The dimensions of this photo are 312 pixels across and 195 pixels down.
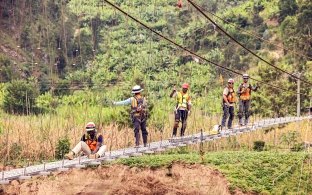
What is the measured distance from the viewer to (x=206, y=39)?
3173 cm

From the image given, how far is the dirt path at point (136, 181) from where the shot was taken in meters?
15.7

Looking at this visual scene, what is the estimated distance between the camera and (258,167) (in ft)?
52.7

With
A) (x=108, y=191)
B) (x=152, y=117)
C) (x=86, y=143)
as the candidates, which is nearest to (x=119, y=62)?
(x=152, y=117)

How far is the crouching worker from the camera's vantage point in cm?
1118

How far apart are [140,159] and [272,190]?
3.10 metres

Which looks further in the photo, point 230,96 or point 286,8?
point 286,8

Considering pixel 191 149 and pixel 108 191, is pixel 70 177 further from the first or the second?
pixel 191 149

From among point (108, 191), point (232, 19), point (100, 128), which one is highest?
point (232, 19)

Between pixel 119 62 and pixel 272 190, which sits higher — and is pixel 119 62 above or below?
above

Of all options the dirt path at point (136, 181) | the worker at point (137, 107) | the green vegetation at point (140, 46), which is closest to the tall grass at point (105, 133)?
the dirt path at point (136, 181)

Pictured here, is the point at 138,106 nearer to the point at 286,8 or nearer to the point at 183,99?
the point at 183,99

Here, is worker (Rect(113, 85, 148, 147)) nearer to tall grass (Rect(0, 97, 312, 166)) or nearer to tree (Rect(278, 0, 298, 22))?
tall grass (Rect(0, 97, 312, 166))

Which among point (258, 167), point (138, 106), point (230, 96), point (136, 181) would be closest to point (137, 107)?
point (138, 106)

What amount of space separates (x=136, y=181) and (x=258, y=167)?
2.66 m
